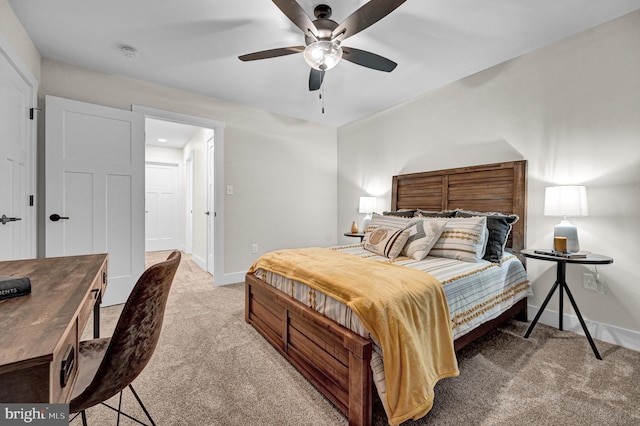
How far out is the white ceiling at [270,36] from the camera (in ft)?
6.54

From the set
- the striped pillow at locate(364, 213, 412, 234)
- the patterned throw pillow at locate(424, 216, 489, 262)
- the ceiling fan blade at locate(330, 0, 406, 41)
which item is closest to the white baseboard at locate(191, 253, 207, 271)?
the striped pillow at locate(364, 213, 412, 234)

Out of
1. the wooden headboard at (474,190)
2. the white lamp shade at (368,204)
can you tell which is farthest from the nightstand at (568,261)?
the white lamp shade at (368,204)

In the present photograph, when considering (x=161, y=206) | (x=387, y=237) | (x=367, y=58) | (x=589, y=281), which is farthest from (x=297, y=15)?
(x=161, y=206)

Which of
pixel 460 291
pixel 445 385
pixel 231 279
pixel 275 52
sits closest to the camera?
pixel 445 385

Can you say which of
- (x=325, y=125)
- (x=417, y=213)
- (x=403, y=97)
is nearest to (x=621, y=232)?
(x=417, y=213)

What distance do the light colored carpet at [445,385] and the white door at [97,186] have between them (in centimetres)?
87

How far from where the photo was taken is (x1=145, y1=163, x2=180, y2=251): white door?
6.13 m

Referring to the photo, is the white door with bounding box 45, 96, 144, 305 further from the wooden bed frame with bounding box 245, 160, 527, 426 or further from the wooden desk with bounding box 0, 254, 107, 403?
the wooden desk with bounding box 0, 254, 107, 403

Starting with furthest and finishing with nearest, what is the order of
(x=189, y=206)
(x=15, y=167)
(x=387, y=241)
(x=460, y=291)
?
(x=189, y=206)
(x=387, y=241)
(x=15, y=167)
(x=460, y=291)

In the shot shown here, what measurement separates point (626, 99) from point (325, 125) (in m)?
3.51

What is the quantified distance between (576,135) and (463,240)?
1304 millimetres

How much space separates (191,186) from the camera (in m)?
5.66

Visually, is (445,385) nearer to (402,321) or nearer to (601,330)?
(402,321)

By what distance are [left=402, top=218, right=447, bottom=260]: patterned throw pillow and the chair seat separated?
6.75ft
